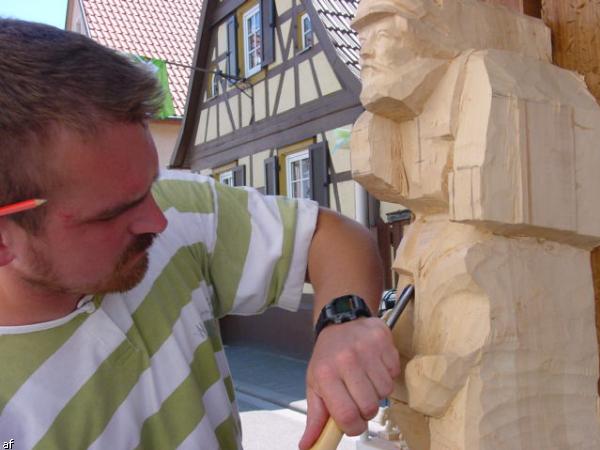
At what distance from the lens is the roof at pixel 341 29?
6098mm

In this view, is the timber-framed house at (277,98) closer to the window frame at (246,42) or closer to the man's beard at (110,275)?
the window frame at (246,42)

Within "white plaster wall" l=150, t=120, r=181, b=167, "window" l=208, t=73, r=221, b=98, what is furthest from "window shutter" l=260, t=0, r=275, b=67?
"white plaster wall" l=150, t=120, r=181, b=167

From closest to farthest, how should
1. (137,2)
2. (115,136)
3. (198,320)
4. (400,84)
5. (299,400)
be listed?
(400,84) < (115,136) < (198,320) < (299,400) < (137,2)

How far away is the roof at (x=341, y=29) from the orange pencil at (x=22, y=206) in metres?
5.10

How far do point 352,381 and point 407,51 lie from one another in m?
0.48

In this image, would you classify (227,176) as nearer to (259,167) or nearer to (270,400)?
(259,167)

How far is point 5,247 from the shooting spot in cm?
105

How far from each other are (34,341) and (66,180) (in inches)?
12.1

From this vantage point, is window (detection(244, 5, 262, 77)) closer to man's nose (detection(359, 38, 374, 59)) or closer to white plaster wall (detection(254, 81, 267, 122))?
white plaster wall (detection(254, 81, 267, 122))

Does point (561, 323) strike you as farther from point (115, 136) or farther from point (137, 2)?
point (137, 2)

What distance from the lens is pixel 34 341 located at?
3.67ft

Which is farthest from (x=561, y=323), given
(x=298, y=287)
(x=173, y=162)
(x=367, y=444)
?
(x=173, y=162)

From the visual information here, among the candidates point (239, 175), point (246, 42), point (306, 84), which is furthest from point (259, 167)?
point (246, 42)

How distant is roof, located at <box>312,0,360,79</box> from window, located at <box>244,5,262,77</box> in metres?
1.15
